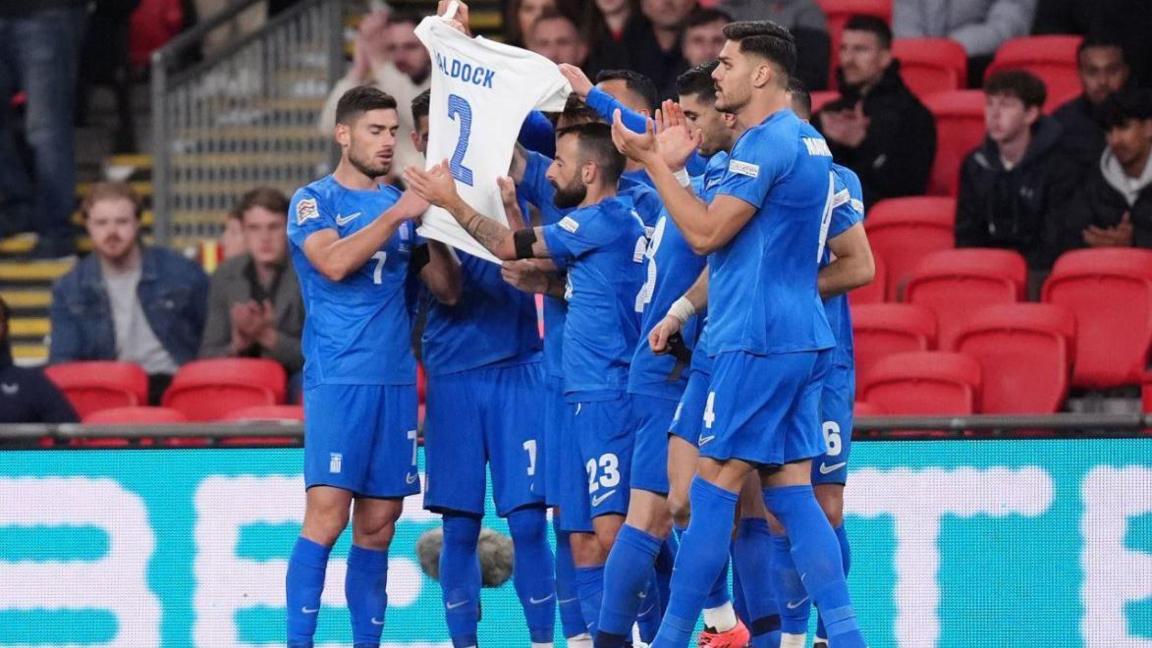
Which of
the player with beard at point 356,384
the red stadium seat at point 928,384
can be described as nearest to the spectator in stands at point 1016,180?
the red stadium seat at point 928,384

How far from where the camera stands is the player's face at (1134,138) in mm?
11469

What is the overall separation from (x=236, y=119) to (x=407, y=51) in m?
1.60

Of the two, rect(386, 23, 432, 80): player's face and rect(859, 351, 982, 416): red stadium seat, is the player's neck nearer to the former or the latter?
rect(859, 351, 982, 416): red stadium seat

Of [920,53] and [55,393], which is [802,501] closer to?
[55,393]

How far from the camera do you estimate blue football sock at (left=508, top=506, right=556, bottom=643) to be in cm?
854

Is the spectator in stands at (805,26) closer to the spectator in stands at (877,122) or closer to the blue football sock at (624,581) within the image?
the spectator in stands at (877,122)

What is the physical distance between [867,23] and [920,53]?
1.14 meters

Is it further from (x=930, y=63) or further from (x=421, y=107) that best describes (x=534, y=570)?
(x=930, y=63)

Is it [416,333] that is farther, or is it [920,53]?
[920,53]

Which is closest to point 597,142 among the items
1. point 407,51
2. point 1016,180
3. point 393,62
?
point 1016,180

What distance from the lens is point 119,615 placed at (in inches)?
378

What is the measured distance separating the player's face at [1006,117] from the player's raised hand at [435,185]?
4.45 m

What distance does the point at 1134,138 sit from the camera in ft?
37.6

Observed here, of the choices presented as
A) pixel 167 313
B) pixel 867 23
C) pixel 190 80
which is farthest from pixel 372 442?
pixel 190 80
